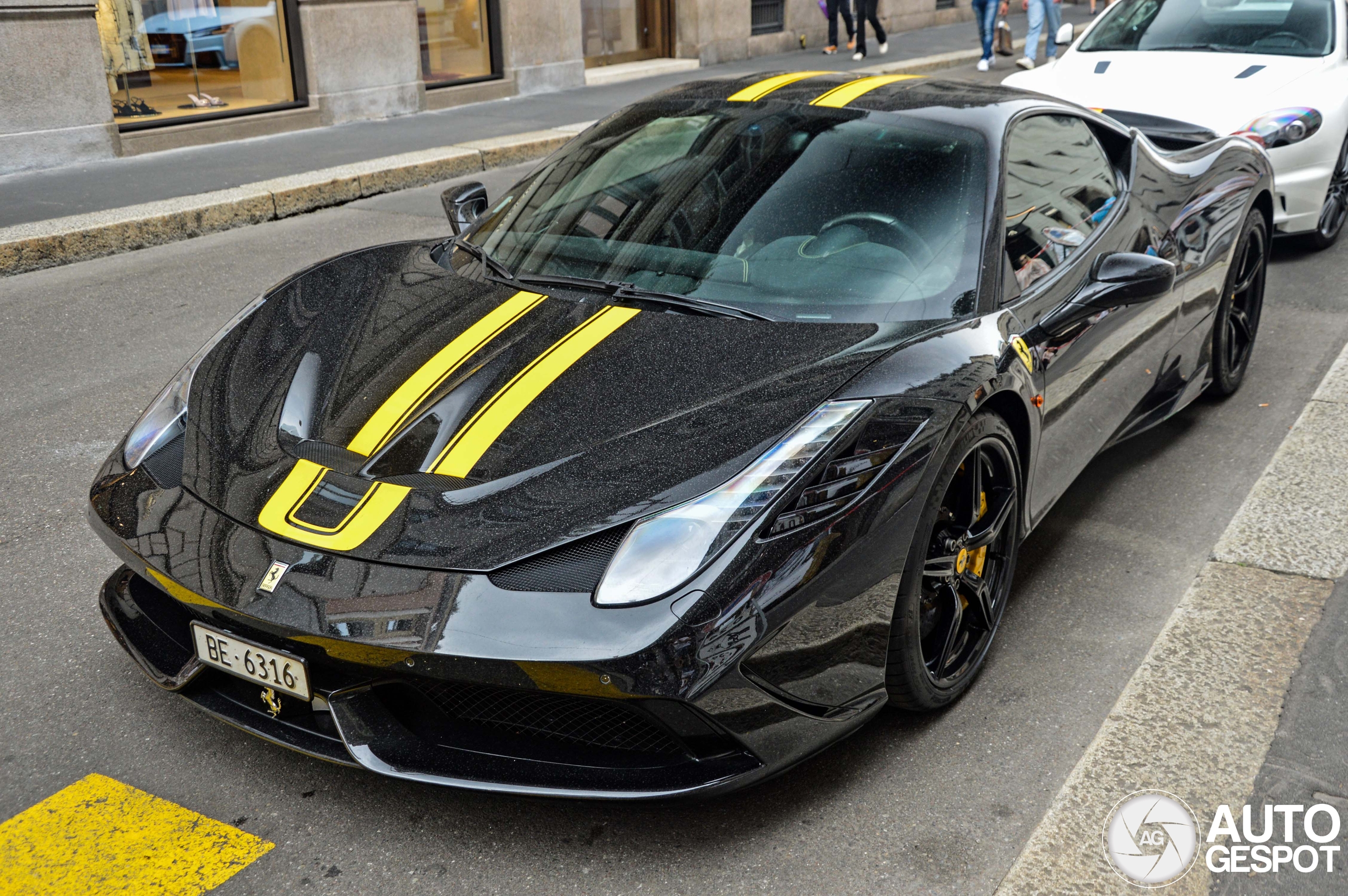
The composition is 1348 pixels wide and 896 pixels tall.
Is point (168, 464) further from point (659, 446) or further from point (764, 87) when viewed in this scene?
point (764, 87)

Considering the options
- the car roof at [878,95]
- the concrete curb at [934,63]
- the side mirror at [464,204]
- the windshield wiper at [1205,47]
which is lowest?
the concrete curb at [934,63]

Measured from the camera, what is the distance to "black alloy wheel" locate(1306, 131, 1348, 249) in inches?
279

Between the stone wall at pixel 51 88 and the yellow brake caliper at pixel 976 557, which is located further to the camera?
the stone wall at pixel 51 88

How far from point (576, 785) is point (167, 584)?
901 mm

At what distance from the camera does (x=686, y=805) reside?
98.5 inches

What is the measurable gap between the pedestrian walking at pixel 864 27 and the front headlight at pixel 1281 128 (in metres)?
10.3

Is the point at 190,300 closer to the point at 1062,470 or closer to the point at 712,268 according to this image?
the point at 712,268

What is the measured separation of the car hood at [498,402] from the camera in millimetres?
2297

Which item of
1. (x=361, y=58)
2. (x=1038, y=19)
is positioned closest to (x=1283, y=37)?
(x=361, y=58)

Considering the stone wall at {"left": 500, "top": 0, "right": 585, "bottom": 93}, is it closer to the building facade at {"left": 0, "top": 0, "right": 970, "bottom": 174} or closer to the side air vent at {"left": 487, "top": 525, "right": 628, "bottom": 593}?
the building facade at {"left": 0, "top": 0, "right": 970, "bottom": 174}

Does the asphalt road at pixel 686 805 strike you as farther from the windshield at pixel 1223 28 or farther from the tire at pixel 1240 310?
the windshield at pixel 1223 28

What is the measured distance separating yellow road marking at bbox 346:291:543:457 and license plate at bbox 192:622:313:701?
447mm

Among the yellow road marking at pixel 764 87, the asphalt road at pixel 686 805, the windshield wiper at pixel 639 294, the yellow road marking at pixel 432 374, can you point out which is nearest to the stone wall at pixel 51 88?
the asphalt road at pixel 686 805

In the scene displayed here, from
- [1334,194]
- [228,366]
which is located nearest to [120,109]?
[228,366]
